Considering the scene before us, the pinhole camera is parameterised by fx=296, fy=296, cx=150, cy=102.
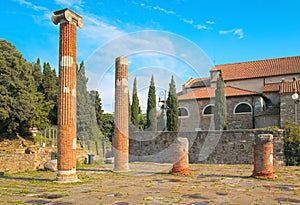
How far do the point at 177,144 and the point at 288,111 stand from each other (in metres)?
14.8

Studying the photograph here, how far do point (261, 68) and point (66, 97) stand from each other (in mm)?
25930

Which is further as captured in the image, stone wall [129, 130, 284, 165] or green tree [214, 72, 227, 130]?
green tree [214, 72, 227, 130]

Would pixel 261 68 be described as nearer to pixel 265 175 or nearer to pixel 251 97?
pixel 251 97

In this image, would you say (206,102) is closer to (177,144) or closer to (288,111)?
(288,111)

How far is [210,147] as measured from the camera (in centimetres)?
1722

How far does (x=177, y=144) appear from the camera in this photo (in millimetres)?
11742

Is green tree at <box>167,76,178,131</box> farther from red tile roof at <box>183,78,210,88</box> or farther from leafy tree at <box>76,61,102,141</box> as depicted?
red tile roof at <box>183,78,210,88</box>

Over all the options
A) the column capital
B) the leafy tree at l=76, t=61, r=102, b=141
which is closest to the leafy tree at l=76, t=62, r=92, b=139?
the leafy tree at l=76, t=61, r=102, b=141

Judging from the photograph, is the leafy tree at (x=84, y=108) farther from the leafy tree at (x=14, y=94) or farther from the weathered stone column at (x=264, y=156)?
the weathered stone column at (x=264, y=156)

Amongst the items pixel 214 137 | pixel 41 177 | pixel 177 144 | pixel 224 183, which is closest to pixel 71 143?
pixel 41 177

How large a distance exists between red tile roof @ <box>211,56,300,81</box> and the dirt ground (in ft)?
67.9

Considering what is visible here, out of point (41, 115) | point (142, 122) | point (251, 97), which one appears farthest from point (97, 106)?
point (251, 97)

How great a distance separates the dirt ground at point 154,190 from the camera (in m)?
6.96

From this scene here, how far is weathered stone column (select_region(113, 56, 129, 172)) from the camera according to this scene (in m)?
12.6
